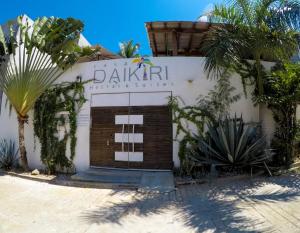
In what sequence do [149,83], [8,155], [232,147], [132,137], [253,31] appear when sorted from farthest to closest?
[8,155], [132,137], [149,83], [253,31], [232,147]

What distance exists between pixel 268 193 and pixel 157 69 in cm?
509

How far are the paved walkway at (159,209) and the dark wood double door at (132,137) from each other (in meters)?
2.04

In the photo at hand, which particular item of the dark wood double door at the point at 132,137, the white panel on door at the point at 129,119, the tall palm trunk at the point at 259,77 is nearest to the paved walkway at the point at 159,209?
the dark wood double door at the point at 132,137

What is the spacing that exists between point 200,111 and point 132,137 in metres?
2.39

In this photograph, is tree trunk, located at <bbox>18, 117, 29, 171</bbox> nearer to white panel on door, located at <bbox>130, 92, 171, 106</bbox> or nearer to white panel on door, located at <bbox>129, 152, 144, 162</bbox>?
white panel on door, located at <bbox>129, 152, 144, 162</bbox>

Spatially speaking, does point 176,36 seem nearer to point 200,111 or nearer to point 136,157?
point 200,111

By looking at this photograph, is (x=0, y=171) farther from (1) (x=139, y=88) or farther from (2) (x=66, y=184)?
(1) (x=139, y=88)

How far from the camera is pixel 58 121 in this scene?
10203 mm

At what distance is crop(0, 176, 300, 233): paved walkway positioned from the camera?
4953mm

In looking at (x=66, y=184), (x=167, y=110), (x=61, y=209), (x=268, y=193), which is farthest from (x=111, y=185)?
(x=268, y=193)

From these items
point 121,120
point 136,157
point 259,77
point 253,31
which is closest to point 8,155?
point 121,120

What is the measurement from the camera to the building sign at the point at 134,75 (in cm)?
955

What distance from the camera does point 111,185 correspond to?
26.1 ft

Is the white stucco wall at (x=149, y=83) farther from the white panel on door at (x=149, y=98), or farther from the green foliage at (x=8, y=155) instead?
the green foliage at (x=8, y=155)
